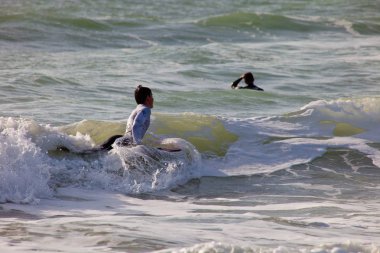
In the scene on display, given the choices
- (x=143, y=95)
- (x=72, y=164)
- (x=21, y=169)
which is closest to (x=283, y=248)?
(x=21, y=169)

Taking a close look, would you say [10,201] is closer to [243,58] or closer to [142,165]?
[142,165]

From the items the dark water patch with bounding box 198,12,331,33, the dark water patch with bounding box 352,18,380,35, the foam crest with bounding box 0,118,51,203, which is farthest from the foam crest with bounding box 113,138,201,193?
the dark water patch with bounding box 352,18,380,35

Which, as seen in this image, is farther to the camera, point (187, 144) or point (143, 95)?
point (187, 144)

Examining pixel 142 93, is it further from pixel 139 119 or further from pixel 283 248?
pixel 283 248

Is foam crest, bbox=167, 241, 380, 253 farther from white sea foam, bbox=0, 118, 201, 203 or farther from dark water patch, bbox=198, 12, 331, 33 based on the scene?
dark water patch, bbox=198, 12, 331, 33

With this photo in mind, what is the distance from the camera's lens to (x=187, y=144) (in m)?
12.5

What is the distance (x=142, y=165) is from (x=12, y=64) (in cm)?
1009

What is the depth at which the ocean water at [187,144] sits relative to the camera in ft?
29.0

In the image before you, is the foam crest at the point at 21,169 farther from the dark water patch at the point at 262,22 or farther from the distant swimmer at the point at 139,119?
the dark water patch at the point at 262,22

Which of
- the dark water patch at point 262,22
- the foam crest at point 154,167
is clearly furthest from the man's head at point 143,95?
the dark water patch at point 262,22

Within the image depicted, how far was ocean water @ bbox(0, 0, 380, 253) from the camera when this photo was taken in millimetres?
8844

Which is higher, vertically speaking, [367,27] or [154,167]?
[367,27]

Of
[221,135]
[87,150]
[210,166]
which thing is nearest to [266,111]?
[221,135]

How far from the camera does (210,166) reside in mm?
12820
